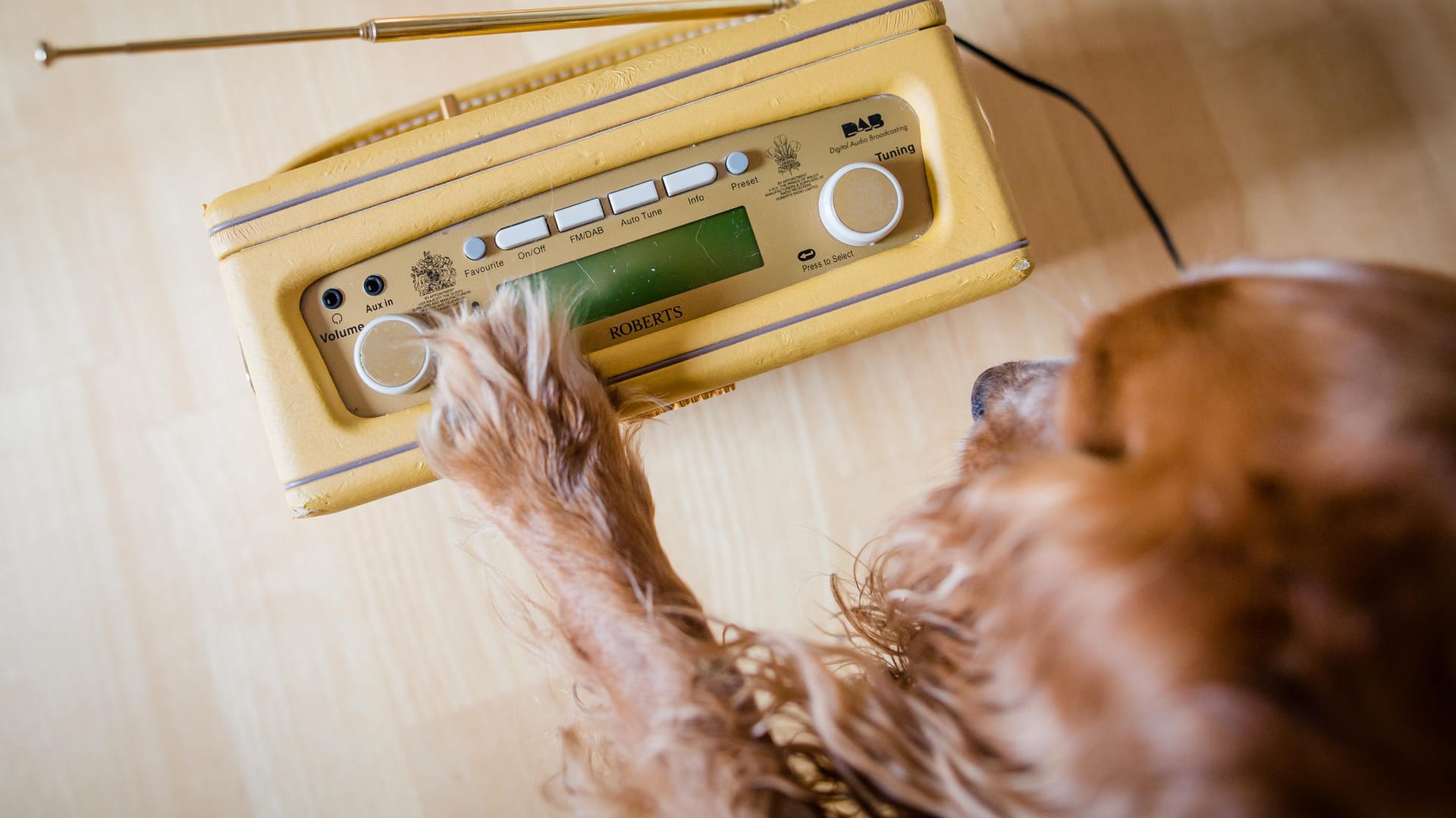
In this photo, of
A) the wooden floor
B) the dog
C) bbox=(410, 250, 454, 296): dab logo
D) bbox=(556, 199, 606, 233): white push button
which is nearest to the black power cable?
the wooden floor

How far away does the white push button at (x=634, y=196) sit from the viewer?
60 cm

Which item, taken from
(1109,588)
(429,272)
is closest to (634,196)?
(429,272)

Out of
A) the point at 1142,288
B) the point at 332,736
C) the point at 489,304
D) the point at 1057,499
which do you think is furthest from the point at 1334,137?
the point at 332,736

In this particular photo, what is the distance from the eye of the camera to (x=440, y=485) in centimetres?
79

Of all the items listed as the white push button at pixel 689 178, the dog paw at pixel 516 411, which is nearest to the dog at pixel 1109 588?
the dog paw at pixel 516 411

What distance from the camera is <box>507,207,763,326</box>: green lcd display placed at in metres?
0.61

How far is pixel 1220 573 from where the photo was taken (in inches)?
13.6

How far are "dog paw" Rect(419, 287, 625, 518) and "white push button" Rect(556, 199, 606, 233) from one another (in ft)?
0.20

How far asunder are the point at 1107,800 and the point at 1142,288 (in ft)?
1.94

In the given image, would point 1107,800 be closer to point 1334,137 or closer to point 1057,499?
point 1057,499

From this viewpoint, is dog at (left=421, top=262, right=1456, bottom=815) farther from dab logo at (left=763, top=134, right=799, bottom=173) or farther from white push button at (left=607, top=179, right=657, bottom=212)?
dab logo at (left=763, top=134, right=799, bottom=173)

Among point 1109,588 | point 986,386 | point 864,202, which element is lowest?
point 1109,588

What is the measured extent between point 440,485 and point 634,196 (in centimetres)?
37

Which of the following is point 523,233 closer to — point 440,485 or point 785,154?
point 785,154
